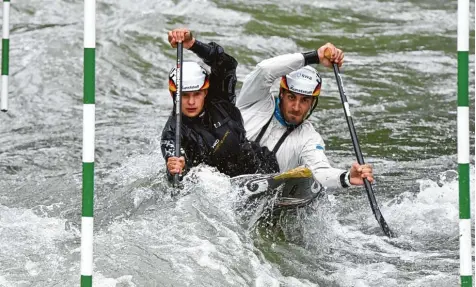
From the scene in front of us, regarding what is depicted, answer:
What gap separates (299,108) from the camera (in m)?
7.18

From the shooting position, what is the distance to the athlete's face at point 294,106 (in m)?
7.16

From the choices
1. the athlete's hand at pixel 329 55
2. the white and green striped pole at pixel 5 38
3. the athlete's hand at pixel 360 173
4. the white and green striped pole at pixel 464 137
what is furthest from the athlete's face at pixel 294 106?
the white and green striped pole at pixel 5 38

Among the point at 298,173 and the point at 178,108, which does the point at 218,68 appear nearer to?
the point at 178,108

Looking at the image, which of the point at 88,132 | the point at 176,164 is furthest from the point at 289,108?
the point at 88,132

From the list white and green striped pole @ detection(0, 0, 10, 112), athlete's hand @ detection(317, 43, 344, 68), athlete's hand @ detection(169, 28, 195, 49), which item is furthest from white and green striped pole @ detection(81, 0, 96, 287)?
white and green striped pole @ detection(0, 0, 10, 112)

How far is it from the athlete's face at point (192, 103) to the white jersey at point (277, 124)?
59 centimetres

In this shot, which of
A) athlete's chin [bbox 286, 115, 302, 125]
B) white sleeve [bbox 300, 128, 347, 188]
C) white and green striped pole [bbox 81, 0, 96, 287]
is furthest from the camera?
athlete's chin [bbox 286, 115, 302, 125]

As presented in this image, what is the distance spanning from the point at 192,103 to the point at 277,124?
805 mm

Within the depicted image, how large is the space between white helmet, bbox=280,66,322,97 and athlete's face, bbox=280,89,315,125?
5 centimetres

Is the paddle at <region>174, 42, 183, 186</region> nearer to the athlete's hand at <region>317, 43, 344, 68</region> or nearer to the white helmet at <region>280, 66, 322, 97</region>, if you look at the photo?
the white helmet at <region>280, 66, 322, 97</region>

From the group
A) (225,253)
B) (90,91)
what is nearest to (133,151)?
(225,253)

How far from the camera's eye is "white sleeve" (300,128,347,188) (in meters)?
6.71

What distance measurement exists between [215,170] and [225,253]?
87 cm

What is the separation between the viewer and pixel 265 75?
722cm
